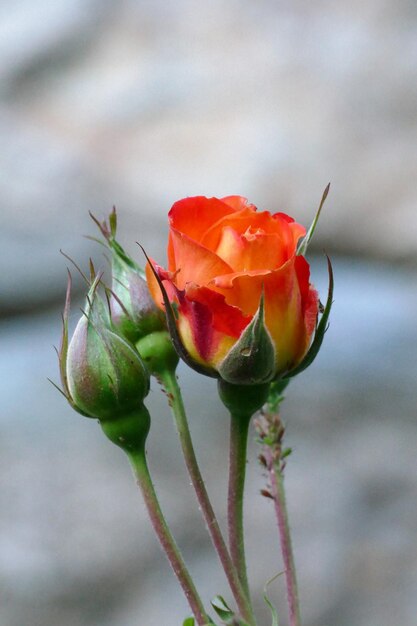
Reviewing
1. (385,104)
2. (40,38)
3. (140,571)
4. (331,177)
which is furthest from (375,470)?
(40,38)

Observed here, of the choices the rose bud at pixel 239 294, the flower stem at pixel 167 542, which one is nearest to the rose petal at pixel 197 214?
the rose bud at pixel 239 294

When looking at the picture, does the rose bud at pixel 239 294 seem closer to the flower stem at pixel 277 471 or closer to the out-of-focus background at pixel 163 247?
the flower stem at pixel 277 471

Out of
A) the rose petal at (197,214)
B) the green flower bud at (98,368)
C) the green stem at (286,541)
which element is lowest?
the green stem at (286,541)

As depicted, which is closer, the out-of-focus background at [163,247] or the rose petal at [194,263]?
the rose petal at [194,263]

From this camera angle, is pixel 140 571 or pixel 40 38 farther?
pixel 40 38

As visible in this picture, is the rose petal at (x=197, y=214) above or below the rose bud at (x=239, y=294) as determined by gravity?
above

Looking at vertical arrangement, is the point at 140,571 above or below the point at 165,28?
below

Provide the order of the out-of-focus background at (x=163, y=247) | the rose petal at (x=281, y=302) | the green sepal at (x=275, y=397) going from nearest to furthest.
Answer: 1. the rose petal at (x=281, y=302)
2. the green sepal at (x=275, y=397)
3. the out-of-focus background at (x=163, y=247)

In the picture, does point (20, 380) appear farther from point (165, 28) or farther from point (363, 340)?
point (165, 28)
